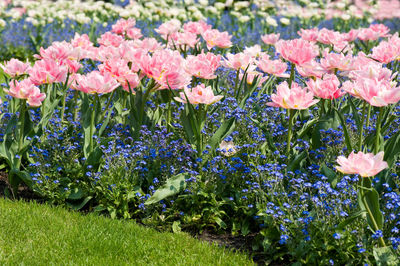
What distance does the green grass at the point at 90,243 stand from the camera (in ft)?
10.1

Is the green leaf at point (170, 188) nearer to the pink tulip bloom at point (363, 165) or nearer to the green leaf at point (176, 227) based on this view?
the green leaf at point (176, 227)

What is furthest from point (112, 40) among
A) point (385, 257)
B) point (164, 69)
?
point (385, 257)

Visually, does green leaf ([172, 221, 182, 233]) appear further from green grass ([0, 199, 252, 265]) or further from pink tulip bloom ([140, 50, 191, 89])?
pink tulip bloom ([140, 50, 191, 89])

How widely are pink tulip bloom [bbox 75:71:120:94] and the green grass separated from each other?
0.82 m

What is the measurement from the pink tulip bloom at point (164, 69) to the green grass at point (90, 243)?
0.98 m

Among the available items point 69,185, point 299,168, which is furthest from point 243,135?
point 69,185

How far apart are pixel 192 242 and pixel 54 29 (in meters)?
6.76

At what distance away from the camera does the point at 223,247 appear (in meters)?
3.30

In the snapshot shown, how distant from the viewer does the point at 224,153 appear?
12.2 feet

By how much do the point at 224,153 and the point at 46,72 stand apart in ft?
4.42

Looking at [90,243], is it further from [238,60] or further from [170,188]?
[238,60]

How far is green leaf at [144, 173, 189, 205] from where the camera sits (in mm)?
3479

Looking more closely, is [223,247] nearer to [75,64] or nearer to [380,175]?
[380,175]

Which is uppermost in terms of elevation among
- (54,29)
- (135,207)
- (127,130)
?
(127,130)
